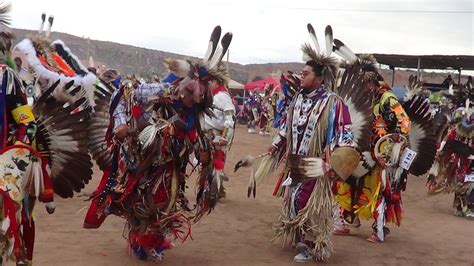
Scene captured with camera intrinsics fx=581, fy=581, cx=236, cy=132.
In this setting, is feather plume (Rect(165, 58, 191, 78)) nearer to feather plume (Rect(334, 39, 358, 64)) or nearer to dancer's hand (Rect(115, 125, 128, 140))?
dancer's hand (Rect(115, 125, 128, 140))

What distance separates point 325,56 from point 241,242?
1922 mm

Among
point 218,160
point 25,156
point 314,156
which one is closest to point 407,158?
point 314,156

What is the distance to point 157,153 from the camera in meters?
4.28

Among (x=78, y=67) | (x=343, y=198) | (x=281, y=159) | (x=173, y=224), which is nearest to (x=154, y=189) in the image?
(x=173, y=224)

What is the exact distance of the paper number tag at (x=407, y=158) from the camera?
19.4ft

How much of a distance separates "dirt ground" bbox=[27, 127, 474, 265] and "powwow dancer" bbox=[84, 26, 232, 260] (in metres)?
0.44

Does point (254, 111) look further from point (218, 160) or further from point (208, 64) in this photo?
point (208, 64)

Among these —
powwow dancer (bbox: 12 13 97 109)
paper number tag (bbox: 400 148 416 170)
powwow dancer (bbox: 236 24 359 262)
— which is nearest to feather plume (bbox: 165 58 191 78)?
powwow dancer (bbox: 236 24 359 262)

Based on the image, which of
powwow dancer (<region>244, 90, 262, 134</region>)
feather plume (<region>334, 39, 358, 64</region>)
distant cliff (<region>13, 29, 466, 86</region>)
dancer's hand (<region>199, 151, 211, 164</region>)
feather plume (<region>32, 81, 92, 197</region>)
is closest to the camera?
feather plume (<region>32, 81, 92, 197</region>)

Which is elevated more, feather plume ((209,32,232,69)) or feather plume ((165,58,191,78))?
feather plume ((209,32,232,69))

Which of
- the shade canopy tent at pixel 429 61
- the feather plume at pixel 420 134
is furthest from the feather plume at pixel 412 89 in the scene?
the shade canopy tent at pixel 429 61

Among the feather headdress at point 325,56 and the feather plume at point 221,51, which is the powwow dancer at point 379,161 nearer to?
the feather headdress at point 325,56

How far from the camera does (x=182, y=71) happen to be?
439 cm

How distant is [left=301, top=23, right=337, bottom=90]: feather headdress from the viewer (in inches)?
197
